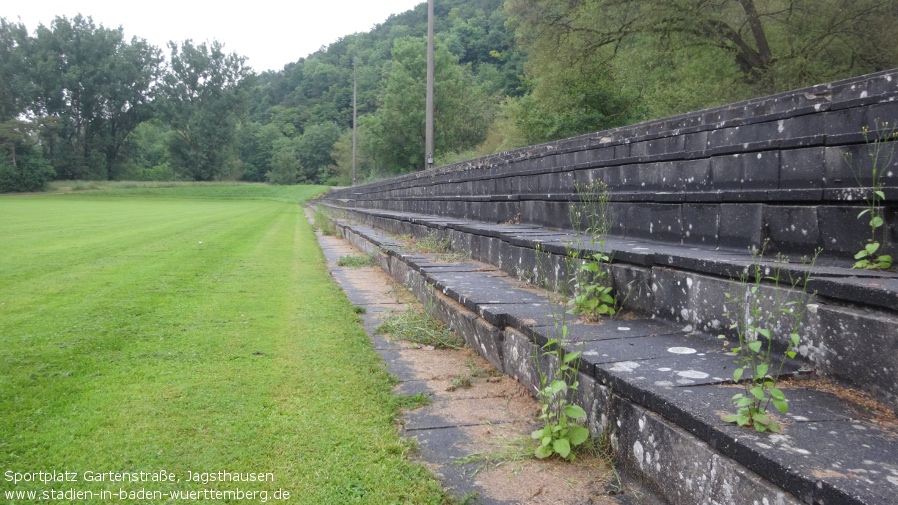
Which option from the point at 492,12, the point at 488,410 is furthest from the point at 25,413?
the point at 492,12

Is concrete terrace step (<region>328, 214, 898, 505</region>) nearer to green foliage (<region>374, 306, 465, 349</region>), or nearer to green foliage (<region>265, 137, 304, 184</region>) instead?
green foliage (<region>374, 306, 465, 349</region>)

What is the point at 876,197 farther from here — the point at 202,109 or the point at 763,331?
the point at 202,109

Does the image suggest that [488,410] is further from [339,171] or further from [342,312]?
[339,171]

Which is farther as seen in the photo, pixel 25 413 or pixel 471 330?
pixel 471 330

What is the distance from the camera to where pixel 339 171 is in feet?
257

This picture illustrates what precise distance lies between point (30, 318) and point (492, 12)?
174 feet

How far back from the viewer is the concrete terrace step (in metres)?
1.31

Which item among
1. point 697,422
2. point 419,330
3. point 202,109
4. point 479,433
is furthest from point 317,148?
point 697,422

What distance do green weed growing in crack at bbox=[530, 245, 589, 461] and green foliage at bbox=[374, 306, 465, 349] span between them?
1425 millimetres

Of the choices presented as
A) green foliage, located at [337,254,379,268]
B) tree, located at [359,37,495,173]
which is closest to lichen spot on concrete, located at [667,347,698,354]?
green foliage, located at [337,254,379,268]

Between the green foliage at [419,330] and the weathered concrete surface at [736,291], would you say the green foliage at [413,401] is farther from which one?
the green foliage at [419,330]

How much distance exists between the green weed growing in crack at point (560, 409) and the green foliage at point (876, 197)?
3.68 ft

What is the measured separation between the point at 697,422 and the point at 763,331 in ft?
1.02

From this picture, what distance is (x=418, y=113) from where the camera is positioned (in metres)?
48.1
